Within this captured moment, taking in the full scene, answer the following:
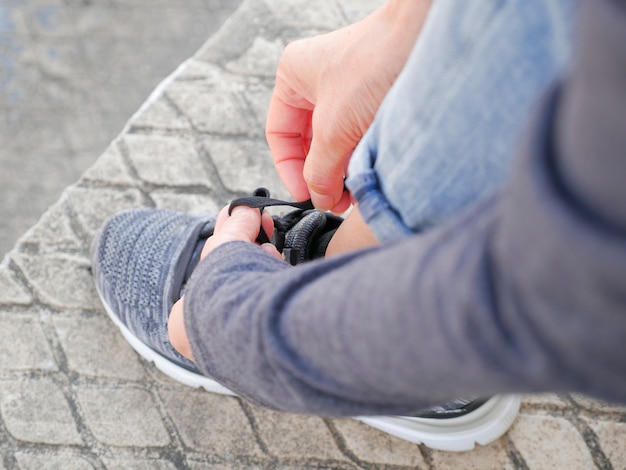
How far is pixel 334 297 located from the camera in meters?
0.52

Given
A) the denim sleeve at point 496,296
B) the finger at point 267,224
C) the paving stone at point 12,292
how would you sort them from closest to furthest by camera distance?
the denim sleeve at point 496,296 → the finger at point 267,224 → the paving stone at point 12,292

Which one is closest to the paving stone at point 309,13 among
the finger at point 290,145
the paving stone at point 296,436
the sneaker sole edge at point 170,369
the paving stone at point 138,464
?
the finger at point 290,145

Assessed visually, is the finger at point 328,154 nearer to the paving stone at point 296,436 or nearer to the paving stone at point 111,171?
the paving stone at point 296,436

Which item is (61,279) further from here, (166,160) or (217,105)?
(217,105)

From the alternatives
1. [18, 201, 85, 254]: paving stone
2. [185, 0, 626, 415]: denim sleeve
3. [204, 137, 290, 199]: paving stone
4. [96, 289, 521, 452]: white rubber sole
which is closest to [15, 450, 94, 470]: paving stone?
[18, 201, 85, 254]: paving stone

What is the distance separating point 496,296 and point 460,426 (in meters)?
0.87

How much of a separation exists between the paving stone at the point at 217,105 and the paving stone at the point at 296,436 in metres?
0.76

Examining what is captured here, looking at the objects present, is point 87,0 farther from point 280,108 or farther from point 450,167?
point 450,167

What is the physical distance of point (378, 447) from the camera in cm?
123

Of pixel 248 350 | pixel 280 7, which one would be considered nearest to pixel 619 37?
pixel 248 350

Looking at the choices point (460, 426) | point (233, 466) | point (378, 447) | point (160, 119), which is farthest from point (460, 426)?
point (160, 119)

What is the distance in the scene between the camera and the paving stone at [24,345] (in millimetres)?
1317

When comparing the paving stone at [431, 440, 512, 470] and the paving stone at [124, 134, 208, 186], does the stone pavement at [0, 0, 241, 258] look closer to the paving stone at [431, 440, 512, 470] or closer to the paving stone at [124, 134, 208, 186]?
the paving stone at [124, 134, 208, 186]

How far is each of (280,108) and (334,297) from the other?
0.63 metres
